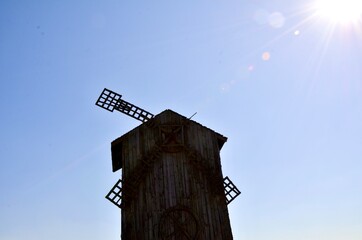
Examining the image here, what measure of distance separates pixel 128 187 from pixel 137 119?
466 cm

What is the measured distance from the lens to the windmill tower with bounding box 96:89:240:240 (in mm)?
16250

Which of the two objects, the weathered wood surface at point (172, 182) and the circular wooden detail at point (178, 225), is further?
the weathered wood surface at point (172, 182)

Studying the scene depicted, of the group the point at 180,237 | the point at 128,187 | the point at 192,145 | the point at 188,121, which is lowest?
the point at 180,237

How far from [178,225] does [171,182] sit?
2.37 metres

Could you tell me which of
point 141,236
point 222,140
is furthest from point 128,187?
point 222,140

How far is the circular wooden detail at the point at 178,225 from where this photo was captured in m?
15.9

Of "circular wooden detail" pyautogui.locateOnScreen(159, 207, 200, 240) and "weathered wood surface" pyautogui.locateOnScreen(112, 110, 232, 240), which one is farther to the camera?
"weathered wood surface" pyautogui.locateOnScreen(112, 110, 232, 240)

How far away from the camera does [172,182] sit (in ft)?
57.1

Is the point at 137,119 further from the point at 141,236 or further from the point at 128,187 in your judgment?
the point at 141,236

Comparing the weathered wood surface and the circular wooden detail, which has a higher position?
the weathered wood surface

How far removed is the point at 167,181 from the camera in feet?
57.1

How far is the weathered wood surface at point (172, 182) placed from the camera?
16.2 m

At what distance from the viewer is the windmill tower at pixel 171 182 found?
16.2m

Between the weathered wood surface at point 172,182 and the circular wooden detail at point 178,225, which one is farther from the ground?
the weathered wood surface at point 172,182
